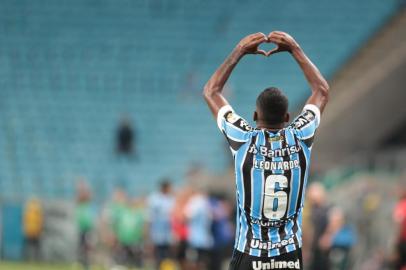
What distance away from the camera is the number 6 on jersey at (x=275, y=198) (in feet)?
24.3

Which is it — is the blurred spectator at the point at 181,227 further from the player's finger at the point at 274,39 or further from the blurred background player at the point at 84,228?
the player's finger at the point at 274,39

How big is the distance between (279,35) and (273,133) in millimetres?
676

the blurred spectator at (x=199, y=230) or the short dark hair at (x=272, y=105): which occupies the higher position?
the short dark hair at (x=272, y=105)

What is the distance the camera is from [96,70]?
3359cm

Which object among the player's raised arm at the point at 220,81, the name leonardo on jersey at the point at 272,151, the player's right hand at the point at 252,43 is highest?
the player's right hand at the point at 252,43

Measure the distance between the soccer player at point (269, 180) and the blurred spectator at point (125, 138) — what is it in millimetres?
24038

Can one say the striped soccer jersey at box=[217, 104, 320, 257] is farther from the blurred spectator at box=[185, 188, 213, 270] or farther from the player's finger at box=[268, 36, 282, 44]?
the blurred spectator at box=[185, 188, 213, 270]

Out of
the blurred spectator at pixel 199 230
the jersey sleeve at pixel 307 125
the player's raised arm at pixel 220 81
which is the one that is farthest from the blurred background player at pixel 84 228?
the jersey sleeve at pixel 307 125

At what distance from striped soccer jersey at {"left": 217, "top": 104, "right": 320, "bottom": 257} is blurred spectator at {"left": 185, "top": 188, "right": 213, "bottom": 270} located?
13033mm

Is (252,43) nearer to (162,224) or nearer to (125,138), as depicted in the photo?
(162,224)

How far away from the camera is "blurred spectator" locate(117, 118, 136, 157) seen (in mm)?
31531

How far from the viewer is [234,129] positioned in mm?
7562

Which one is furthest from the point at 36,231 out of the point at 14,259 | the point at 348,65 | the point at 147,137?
the point at 348,65

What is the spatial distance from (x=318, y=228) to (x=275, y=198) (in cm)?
1296
